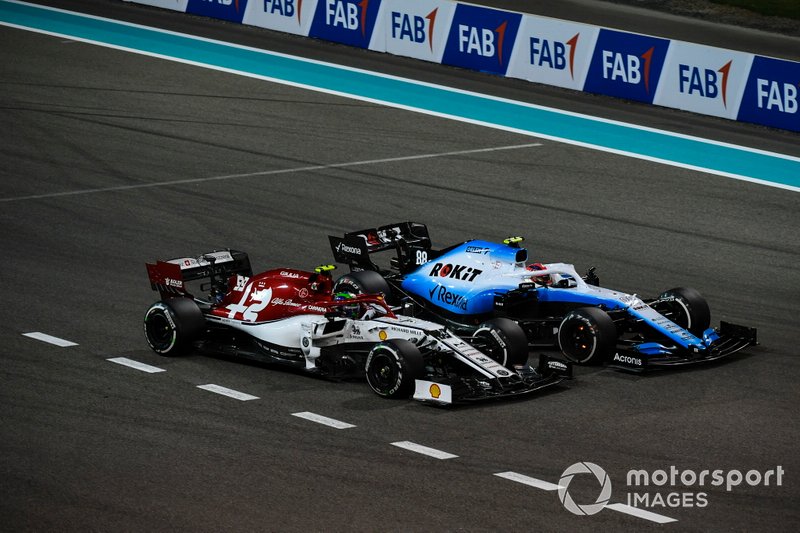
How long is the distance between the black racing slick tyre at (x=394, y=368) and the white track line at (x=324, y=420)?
787mm

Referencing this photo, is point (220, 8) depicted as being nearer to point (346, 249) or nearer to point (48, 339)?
point (346, 249)

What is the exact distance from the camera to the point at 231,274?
16.8 m

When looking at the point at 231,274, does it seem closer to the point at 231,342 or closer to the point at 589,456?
the point at 231,342

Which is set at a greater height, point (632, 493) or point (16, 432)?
point (632, 493)

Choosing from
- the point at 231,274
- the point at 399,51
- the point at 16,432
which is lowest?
the point at 16,432

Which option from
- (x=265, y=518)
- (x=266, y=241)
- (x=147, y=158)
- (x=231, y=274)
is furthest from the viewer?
(x=147, y=158)

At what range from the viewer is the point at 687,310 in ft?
53.8

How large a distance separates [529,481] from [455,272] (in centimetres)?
500

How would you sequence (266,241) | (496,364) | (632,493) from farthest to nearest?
(266,241) → (496,364) → (632,493)

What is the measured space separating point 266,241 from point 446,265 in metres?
4.29

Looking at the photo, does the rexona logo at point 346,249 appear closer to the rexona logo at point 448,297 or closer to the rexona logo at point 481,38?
the rexona logo at point 448,297

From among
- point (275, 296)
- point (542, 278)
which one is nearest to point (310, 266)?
point (275, 296)

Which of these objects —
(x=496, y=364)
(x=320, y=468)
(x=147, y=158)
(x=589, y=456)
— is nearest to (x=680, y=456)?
(x=589, y=456)

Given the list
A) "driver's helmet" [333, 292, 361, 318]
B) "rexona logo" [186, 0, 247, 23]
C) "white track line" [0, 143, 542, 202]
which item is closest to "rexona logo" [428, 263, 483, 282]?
"driver's helmet" [333, 292, 361, 318]
